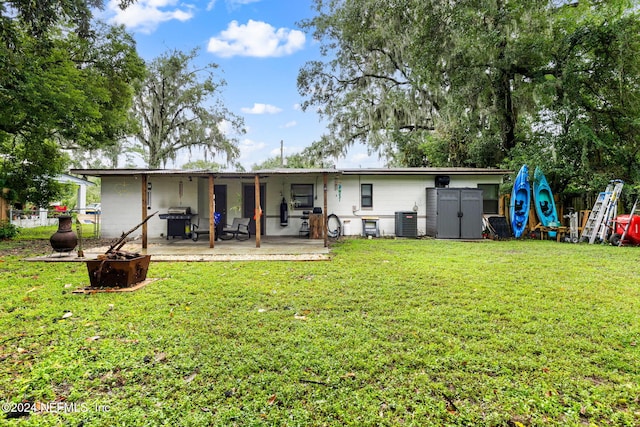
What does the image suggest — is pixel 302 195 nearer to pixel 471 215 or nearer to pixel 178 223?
pixel 178 223

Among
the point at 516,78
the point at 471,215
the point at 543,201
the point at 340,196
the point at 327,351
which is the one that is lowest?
the point at 327,351

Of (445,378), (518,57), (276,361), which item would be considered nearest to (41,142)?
(276,361)

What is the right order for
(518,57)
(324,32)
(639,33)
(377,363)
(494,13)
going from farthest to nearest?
(324,32) → (518,57) → (494,13) → (639,33) → (377,363)

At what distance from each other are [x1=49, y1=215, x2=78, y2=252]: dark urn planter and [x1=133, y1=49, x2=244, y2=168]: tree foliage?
12.0 metres

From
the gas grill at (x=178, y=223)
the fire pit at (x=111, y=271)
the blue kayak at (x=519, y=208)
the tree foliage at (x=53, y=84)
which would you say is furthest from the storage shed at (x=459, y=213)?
the tree foliage at (x=53, y=84)

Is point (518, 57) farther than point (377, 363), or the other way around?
point (518, 57)

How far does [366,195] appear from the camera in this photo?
11406mm

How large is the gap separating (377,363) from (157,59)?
21.3m

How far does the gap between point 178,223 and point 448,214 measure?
8.99 metres

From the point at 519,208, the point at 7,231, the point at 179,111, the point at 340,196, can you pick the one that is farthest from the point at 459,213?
the point at 179,111

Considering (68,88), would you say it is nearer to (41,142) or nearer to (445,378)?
(41,142)

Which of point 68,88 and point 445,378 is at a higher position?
point 68,88

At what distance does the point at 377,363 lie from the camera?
2475mm

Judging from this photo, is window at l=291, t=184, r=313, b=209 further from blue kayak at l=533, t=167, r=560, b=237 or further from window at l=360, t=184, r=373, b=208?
blue kayak at l=533, t=167, r=560, b=237
